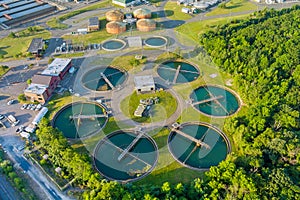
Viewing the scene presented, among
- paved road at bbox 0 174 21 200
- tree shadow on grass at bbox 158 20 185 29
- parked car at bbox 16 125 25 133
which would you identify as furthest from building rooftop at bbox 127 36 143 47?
paved road at bbox 0 174 21 200

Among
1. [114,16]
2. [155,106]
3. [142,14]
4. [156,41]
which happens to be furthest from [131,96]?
[142,14]

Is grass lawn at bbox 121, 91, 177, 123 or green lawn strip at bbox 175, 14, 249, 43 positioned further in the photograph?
green lawn strip at bbox 175, 14, 249, 43

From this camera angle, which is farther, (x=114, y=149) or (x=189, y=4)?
(x=189, y=4)

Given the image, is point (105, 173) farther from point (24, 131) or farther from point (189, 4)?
point (189, 4)

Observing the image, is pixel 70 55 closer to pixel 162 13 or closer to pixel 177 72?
pixel 177 72

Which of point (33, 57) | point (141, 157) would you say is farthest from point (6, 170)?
point (33, 57)

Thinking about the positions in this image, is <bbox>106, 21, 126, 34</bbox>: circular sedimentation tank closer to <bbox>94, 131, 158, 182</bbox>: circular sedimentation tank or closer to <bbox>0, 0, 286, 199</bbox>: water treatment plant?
<bbox>0, 0, 286, 199</bbox>: water treatment plant

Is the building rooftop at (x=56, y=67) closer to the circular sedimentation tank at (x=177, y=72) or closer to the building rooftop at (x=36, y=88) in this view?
the building rooftop at (x=36, y=88)
